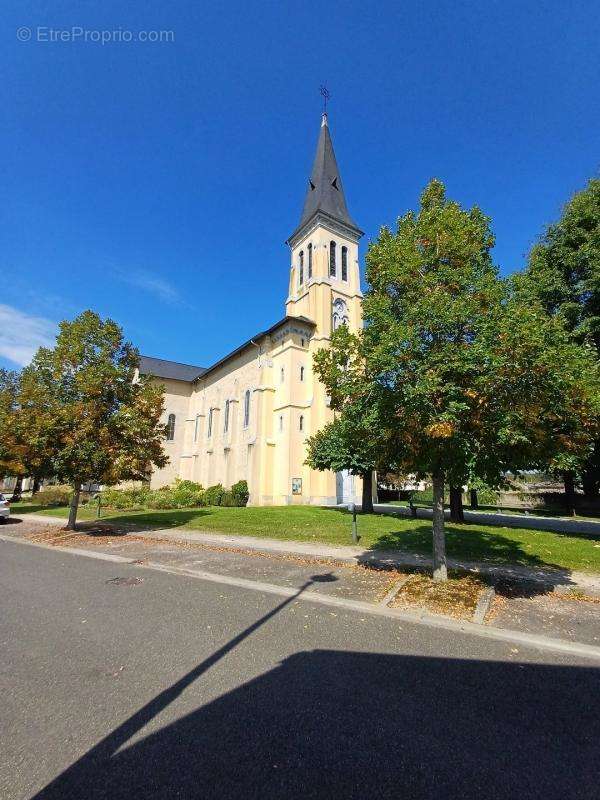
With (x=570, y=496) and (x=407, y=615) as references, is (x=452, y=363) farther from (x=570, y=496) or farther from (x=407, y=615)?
(x=570, y=496)

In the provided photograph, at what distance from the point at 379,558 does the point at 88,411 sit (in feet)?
36.1

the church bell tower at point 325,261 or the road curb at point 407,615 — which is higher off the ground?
the church bell tower at point 325,261

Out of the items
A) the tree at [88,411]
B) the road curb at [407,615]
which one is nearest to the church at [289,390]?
the tree at [88,411]

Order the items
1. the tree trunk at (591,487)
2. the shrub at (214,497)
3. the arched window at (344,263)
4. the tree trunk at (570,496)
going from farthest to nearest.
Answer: the arched window at (344,263), the shrub at (214,497), the tree trunk at (591,487), the tree trunk at (570,496)

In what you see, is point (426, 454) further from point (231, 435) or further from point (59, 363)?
point (231, 435)

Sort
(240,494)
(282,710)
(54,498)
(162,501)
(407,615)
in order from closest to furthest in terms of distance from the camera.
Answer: (282,710)
(407,615)
(162,501)
(240,494)
(54,498)

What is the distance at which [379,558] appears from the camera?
10102mm

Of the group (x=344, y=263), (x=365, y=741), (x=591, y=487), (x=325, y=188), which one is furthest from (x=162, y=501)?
(x=325, y=188)

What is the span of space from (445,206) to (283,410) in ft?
75.6

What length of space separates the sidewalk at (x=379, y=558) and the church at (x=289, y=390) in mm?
15112

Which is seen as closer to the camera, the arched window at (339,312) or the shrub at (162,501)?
the shrub at (162,501)

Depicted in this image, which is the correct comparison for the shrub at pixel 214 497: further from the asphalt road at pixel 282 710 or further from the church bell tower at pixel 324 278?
the asphalt road at pixel 282 710

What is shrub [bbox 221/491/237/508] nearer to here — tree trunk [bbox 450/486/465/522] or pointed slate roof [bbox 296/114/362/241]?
tree trunk [bbox 450/486/465/522]

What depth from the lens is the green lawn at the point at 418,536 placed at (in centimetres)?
1026
